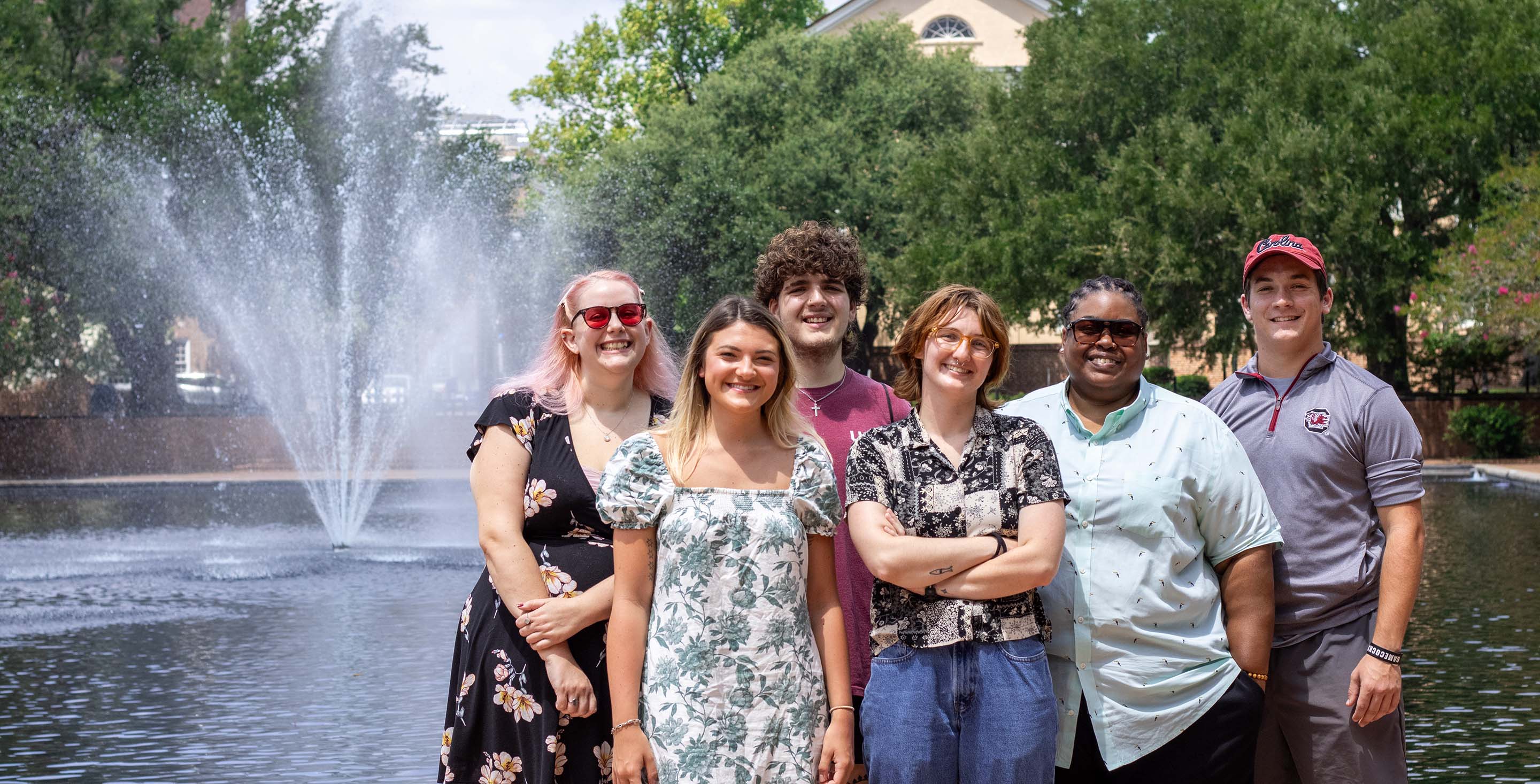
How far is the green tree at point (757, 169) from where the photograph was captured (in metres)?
36.2

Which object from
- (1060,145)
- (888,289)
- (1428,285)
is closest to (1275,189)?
(1428,285)

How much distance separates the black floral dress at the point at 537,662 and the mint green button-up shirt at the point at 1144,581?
1.17 m

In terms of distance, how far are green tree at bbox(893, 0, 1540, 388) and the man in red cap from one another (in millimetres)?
24212

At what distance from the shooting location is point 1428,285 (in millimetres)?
26266

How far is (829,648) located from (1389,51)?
28.1 meters

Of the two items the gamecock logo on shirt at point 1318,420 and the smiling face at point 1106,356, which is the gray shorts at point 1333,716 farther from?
the smiling face at point 1106,356

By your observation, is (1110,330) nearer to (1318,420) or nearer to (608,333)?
(1318,420)

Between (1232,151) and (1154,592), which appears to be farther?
(1232,151)

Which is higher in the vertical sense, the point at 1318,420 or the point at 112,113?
the point at 112,113

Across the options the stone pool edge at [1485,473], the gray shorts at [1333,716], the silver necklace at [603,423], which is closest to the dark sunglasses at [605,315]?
the silver necklace at [603,423]

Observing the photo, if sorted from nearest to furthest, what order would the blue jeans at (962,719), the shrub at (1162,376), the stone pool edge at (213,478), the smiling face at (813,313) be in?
the blue jeans at (962,719) < the smiling face at (813,313) < the stone pool edge at (213,478) < the shrub at (1162,376)

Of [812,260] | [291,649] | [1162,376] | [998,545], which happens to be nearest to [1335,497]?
[998,545]

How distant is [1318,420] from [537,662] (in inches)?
87.9

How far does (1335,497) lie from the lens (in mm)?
3932
